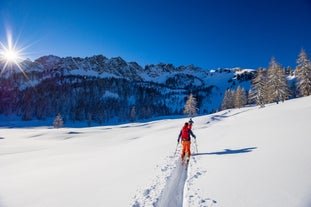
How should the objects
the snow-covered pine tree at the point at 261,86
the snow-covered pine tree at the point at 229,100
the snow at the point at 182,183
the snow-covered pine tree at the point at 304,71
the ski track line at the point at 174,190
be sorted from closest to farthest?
the snow at the point at 182,183 → the ski track line at the point at 174,190 → the snow-covered pine tree at the point at 304,71 → the snow-covered pine tree at the point at 261,86 → the snow-covered pine tree at the point at 229,100

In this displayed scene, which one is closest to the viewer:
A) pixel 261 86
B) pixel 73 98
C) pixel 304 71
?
pixel 304 71

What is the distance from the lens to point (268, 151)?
9312mm

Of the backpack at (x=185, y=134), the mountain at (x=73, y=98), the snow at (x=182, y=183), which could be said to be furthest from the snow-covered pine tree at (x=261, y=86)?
the mountain at (x=73, y=98)

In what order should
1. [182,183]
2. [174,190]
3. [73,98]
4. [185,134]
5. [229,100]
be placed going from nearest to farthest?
[174,190] → [182,183] → [185,134] → [229,100] → [73,98]

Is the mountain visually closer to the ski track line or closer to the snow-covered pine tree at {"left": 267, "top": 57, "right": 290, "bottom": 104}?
the snow-covered pine tree at {"left": 267, "top": 57, "right": 290, "bottom": 104}

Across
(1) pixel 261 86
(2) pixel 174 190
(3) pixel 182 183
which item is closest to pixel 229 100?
(1) pixel 261 86

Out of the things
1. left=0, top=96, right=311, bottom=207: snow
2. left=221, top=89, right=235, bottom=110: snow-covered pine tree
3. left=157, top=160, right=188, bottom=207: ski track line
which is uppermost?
left=221, top=89, right=235, bottom=110: snow-covered pine tree

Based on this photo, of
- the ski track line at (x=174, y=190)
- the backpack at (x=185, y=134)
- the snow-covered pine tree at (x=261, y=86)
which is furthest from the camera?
the snow-covered pine tree at (x=261, y=86)

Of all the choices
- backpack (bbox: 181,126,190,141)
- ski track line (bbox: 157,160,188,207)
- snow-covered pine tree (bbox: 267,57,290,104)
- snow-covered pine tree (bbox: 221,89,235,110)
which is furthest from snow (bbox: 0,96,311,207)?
snow-covered pine tree (bbox: 221,89,235,110)

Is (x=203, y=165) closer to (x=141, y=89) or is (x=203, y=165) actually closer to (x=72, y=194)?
(x=72, y=194)

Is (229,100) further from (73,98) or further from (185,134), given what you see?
(73,98)

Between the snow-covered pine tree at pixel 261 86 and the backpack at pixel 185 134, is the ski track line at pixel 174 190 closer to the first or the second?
the backpack at pixel 185 134

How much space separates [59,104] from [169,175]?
527ft

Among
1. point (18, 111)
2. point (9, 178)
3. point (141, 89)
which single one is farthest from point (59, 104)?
point (9, 178)
